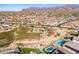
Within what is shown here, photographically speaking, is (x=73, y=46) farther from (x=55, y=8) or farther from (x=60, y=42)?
(x=55, y=8)

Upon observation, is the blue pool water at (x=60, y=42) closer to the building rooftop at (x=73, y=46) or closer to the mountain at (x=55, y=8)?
the building rooftop at (x=73, y=46)

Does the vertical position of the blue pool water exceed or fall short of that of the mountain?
it falls short

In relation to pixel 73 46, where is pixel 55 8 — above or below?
above

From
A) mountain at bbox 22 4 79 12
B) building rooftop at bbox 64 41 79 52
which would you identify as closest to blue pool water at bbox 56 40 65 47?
building rooftop at bbox 64 41 79 52

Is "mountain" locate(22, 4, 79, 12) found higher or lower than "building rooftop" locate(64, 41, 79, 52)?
higher

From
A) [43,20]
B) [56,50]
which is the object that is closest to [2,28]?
[43,20]

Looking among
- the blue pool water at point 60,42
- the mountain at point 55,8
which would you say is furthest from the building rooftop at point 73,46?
the mountain at point 55,8

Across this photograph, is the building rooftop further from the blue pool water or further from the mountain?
the mountain

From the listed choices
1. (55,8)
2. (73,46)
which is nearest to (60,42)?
(73,46)

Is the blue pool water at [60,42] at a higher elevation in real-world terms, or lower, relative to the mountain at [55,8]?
lower
